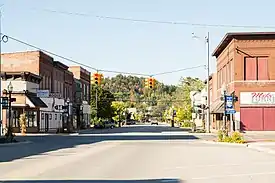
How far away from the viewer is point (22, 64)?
75562 mm

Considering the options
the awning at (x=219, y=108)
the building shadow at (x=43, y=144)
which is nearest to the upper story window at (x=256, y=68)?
the awning at (x=219, y=108)

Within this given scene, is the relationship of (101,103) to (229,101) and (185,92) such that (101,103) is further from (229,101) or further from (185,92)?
(229,101)

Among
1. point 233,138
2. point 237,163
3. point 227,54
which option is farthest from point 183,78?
point 237,163

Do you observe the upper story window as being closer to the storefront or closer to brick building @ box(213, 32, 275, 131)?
brick building @ box(213, 32, 275, 131)

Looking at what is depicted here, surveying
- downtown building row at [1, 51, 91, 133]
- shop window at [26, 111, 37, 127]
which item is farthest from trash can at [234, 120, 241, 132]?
shop window at [26, 111, 37, 127]

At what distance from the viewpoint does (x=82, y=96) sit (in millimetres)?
107688

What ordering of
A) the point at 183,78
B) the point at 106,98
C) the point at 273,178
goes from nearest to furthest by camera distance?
the point at 273,178 < the point at 106,98 < the point at 183,78

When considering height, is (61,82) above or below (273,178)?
above

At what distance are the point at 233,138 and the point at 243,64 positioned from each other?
23499 mm

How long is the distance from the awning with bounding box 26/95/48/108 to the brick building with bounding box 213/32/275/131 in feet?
76.3

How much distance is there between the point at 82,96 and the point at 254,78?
48.1 metres

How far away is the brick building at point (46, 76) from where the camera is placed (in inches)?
2945

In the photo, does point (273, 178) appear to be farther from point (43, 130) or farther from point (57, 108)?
point (57, 108)

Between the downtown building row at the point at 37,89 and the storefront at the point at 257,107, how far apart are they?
23321mm
